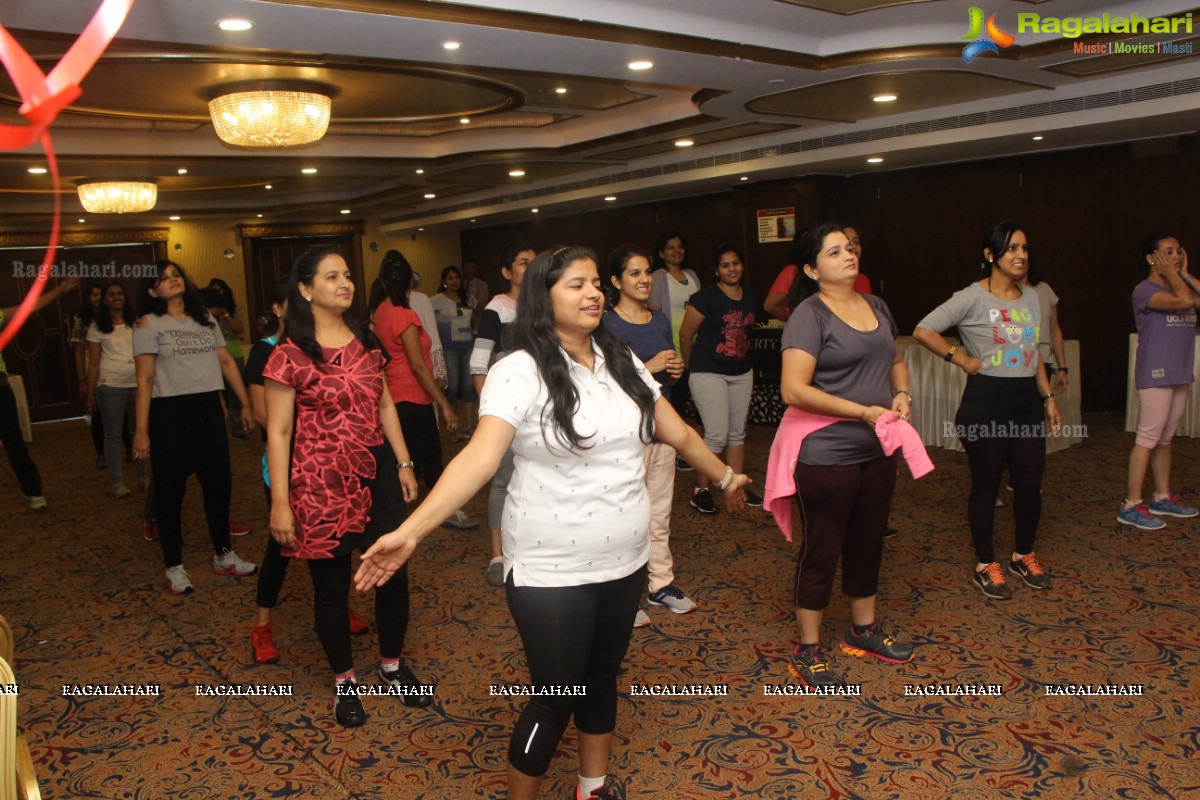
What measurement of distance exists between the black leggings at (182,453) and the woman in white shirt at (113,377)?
2.36 m

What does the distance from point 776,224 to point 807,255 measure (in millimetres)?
7156

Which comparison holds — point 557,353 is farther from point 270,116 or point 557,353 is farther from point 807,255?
point 270,116

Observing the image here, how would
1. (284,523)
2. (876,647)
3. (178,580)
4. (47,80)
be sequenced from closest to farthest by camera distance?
(47,80) → (284,523) → (876,647) → (178,580)

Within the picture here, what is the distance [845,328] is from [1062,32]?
11.2 ft

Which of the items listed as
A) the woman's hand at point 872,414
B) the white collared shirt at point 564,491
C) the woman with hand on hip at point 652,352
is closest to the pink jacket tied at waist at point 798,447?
the woman's hand at point 872,414

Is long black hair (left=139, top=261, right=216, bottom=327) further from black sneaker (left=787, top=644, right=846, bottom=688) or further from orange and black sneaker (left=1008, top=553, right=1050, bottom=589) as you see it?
orange and black sneaker (left=1008, top=553, right=1050, bottom=589)

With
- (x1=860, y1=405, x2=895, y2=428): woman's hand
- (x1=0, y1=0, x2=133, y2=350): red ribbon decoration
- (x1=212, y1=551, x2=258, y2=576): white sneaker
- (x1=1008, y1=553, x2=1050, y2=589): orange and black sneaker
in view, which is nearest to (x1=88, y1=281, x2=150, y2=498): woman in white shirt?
(x1=212, y1=551, x2=258, y2=576): white sneaker

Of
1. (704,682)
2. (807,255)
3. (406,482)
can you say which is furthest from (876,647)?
(406,482)

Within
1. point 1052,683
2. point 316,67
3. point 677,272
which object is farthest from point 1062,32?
point 316,67

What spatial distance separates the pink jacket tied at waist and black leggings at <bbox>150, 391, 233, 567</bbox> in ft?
7.97

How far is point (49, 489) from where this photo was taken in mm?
6832

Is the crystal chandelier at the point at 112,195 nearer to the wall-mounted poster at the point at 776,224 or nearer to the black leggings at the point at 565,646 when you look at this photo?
the wall-mounted poster at the point at 776,224

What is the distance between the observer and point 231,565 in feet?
14.5

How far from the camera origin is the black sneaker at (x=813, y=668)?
3.00m
